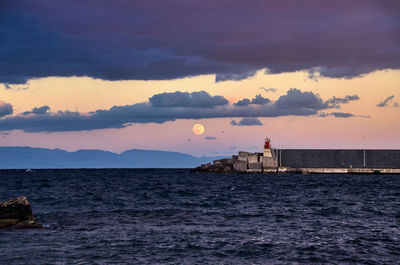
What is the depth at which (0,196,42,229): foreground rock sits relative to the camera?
3114 cm

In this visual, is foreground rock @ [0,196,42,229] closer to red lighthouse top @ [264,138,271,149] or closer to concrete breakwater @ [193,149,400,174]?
concrete breakwater @ [193,149,400,174]

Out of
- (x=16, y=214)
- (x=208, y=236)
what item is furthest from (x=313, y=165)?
(x=16, y=214)

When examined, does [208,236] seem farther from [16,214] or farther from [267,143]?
[267,143]

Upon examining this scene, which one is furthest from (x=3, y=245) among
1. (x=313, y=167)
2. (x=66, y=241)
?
(x=313, y=167)

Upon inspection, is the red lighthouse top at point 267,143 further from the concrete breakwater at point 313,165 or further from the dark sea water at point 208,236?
the dark sea water at point 208,236

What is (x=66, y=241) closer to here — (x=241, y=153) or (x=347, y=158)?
(x=241, y=153)

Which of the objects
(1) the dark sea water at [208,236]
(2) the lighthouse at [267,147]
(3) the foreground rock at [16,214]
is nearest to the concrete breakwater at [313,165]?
(2) the lighthouse at [267,147]

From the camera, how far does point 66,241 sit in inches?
1065

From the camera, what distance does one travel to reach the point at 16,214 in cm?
3181

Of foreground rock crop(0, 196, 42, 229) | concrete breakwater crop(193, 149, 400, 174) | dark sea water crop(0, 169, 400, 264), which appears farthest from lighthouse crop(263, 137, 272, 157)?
foreground rock crop(0, 196, 42, 229)

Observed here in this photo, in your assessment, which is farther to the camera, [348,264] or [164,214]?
[164,214]

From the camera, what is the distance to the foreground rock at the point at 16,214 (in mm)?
31141

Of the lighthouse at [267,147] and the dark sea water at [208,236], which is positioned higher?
the lighthouse at [267,147]

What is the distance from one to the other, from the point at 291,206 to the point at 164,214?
1417 centimetres
